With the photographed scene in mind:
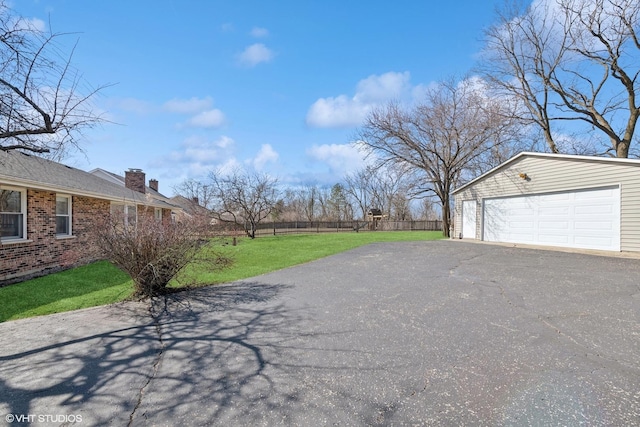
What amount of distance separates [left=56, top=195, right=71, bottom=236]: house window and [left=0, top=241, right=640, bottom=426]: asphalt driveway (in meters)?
6.83

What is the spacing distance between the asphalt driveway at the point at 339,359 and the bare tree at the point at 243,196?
60.3 feet

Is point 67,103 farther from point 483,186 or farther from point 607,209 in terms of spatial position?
point 483,186

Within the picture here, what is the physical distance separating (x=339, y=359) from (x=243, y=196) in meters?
21.6

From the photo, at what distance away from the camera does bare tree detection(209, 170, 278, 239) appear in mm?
23750

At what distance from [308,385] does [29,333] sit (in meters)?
3.91

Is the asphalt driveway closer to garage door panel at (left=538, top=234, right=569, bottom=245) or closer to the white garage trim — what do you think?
garage door panel at (left=538, top=234, right=569, bottom=245)

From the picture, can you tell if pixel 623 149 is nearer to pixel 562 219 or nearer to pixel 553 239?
pixel 562 219

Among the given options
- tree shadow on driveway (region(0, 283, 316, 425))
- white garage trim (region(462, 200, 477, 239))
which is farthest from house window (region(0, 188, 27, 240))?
white garage trim (region(462, 200, 477, 239))

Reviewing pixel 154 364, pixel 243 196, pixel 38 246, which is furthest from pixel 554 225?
pixel 243 196

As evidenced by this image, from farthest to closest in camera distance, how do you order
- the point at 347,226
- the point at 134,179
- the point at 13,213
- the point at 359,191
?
the point at 359,191
the point at 347,226
the point at 134,179
the point at 13,213

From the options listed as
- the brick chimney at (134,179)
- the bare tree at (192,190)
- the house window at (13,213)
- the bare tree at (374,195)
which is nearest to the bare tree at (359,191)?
the bare tree at (374,195)

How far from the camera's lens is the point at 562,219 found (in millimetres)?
11344

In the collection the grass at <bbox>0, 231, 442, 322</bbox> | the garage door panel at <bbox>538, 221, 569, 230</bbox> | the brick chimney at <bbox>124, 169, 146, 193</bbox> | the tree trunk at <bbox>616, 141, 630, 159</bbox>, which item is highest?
the tree trunk at <bbox>616, 141, 630, 159</bbox>

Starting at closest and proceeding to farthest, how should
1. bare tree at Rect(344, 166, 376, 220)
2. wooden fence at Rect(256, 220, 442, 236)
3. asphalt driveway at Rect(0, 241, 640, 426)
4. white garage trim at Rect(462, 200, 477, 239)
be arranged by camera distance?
asphalt driveway at Rect(0, 241, 640, 426), white garage trim at Rect(462, 200, 477, 239), wooden fence at Rect(256, 220, 442, 236), bare tree at Rect(344, 166, 376, 220)
